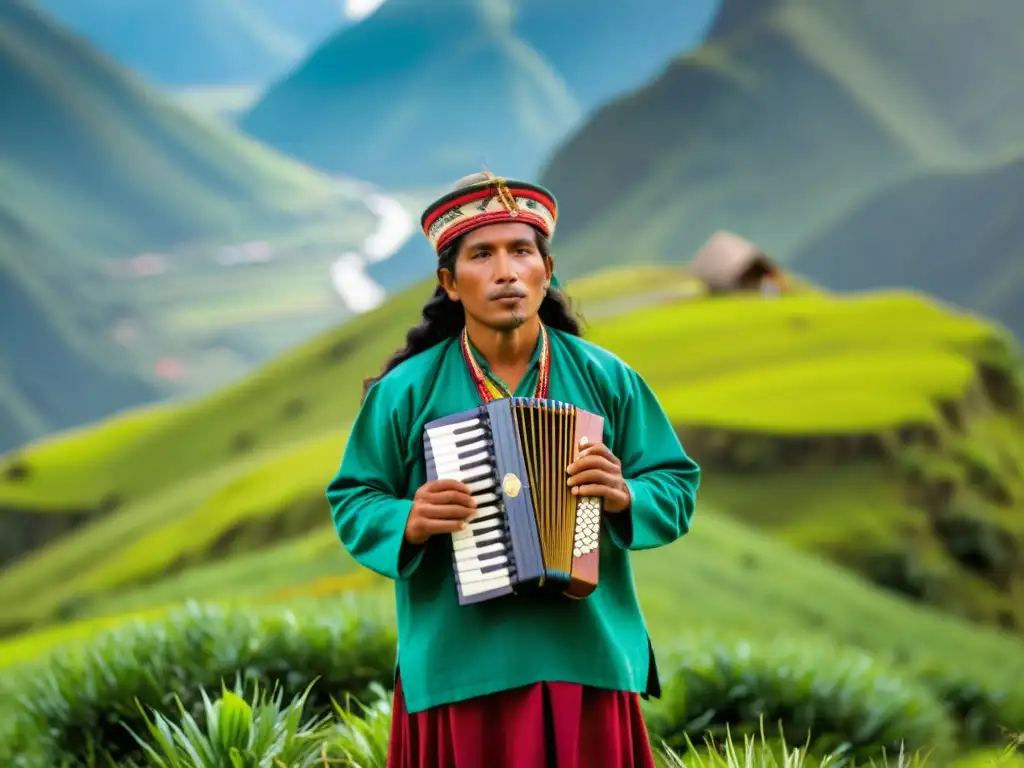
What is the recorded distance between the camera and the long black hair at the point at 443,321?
209 inches

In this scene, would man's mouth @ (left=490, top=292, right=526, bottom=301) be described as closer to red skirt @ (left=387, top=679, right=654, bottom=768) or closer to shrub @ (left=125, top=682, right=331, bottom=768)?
red skirt @ (left=387, top=679, right=654, bottom=768)

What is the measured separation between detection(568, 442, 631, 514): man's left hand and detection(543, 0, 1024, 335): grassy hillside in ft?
416

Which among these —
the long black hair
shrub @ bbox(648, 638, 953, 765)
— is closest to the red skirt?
the long black hair

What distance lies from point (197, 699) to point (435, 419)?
4.16 meters

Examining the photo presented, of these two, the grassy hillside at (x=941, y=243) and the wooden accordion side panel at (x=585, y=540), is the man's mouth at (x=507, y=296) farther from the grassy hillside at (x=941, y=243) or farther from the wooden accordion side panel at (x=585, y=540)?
the grassy hillside at (x=941, y=243)

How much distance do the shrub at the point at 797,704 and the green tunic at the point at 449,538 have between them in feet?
9.61

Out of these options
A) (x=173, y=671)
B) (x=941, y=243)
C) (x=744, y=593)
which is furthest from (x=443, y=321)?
(x=941, y=243)

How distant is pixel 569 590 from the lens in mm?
4574

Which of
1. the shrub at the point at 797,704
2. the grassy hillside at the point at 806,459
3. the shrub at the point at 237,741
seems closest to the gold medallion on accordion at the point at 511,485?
the shrub at the point at 237,741

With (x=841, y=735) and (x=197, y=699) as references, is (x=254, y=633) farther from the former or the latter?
(x=841, y=735)

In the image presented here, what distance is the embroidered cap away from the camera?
4926 mm

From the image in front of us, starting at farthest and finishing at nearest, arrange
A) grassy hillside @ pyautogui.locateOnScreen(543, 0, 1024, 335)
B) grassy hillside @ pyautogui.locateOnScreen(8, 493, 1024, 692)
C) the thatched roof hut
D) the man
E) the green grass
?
1. grassy hillside @ pyautogui.locateOnScreen(543, 0, 1024, 335)
2. the thatched roof hut
3. the green grass
4. grassy hillside @ pyautogui.locateOnScreen(8, 493, 1024, 692)
5. the man

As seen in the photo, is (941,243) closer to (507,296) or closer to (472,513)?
(507,296)

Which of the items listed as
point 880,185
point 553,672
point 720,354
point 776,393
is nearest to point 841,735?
point 553,672
